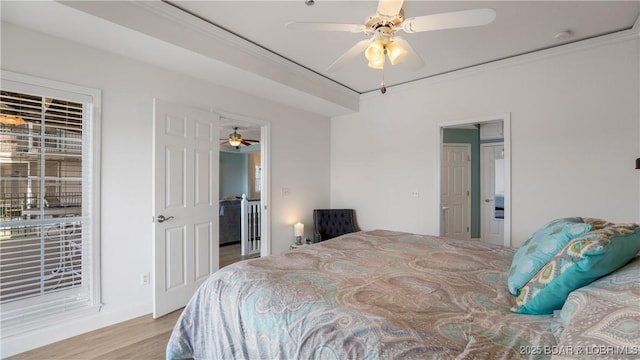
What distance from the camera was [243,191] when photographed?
399 inches

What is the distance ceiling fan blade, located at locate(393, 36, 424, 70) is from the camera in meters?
2.02

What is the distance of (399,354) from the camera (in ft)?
2.98

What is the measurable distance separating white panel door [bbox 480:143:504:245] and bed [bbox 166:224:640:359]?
13.0ft

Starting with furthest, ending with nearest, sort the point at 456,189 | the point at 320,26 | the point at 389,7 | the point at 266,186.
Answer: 1. the point at 456,189
2. the point at 266,186
3. the point at 320,26
4. the point at 389,7

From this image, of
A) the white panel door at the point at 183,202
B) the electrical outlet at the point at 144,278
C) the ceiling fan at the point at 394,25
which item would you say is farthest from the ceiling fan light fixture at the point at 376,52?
the electrical outlet at the point at 144,278

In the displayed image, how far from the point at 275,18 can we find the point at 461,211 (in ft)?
15.8

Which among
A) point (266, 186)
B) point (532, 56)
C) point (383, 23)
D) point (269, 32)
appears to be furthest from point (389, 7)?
point (266, 186)

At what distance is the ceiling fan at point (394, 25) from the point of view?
1.66 metres

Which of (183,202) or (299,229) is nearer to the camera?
(183,202)

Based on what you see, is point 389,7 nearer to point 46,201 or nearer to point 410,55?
point 410,55

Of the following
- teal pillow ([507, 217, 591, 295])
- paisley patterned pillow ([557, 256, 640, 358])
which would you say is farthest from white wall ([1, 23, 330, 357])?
paisley patterned pillow ([557, 256, 640, 358])

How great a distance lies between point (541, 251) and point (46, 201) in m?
3.39

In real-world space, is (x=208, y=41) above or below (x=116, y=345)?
above

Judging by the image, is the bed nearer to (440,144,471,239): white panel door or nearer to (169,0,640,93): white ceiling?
(169,0,640,93): white ceiling
